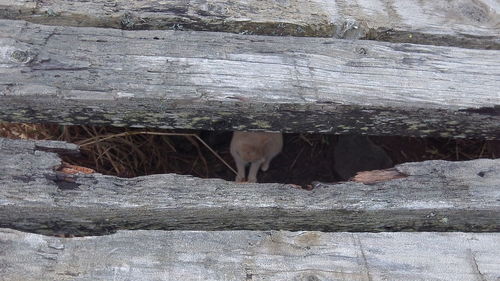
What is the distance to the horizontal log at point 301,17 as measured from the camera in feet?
5.96

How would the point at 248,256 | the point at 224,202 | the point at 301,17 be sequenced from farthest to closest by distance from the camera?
the point at 301,17 < the point at 224,202 < the point at 248,256

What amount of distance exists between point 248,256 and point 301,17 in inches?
35.1

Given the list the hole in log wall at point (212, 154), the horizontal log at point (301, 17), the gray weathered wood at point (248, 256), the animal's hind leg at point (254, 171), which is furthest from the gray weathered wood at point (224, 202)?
the animal's hind leg at point (254, 171)

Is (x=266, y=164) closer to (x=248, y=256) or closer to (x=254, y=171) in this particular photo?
(x=254, y=171)

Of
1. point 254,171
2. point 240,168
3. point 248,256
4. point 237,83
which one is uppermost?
point 237,83

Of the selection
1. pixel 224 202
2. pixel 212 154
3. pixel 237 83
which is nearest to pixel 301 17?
pixel 237 83

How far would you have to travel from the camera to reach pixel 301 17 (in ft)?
6.24

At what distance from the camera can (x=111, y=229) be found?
156 centimetres

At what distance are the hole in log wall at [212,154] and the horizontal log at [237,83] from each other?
31.8 inches

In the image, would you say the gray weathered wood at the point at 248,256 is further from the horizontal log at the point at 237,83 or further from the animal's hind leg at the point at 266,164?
the animal's hind leg at the point at 266,164

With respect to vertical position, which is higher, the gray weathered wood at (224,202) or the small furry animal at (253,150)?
the gray weathered wood at (224,202)

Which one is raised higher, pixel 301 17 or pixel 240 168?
pixel 301 17

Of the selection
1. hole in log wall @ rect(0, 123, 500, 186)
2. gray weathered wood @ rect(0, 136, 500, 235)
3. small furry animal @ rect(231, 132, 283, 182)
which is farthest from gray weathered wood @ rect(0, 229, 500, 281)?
small furry animal @ rect(231, 132, 283, 182)

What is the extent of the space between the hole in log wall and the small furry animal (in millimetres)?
86
